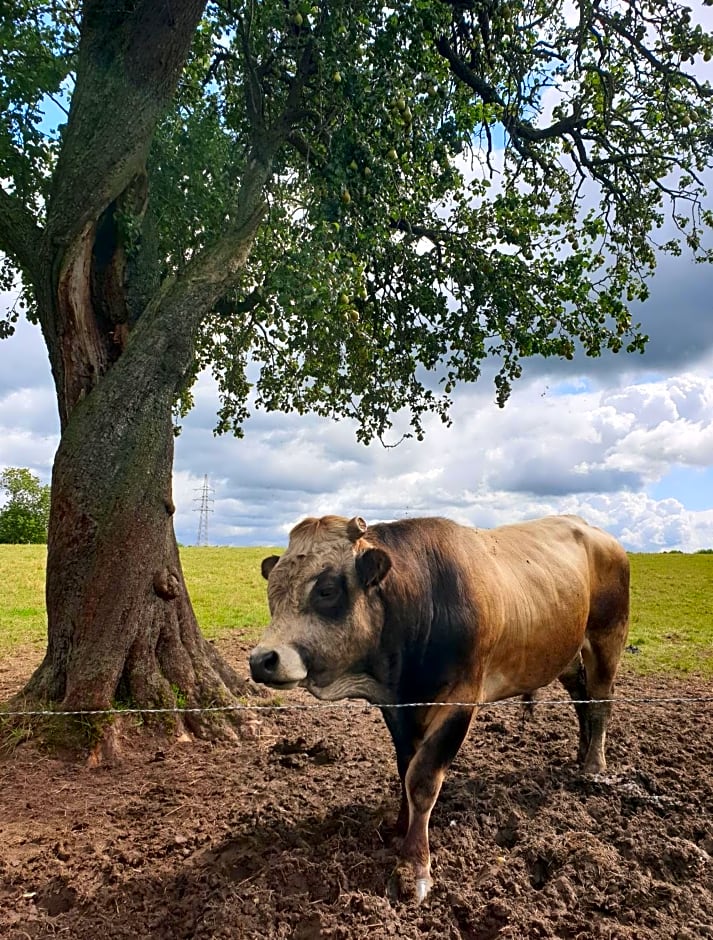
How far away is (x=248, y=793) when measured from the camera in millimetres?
6180

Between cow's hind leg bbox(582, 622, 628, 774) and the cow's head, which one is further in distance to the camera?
cow's hind leg bbox(582, 622, 628, 774)

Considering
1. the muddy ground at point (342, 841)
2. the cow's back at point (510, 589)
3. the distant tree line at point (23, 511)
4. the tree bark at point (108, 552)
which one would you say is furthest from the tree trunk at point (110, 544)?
the distant tree line at point (23, 511)

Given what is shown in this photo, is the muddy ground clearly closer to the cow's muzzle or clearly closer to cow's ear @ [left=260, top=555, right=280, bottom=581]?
the cow's muzzle

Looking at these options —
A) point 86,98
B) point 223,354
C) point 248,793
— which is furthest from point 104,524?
point 223,354

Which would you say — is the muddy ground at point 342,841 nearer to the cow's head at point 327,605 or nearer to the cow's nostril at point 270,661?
the cow's head at point 327,605

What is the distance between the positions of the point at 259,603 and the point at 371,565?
16.3 m

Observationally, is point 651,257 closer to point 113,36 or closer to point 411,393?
point 411,393

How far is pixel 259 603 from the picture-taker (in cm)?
2019

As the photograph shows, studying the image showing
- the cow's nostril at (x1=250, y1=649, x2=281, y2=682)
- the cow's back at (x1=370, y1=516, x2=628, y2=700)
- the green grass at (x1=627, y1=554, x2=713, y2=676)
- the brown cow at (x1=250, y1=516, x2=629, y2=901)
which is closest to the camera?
the cow's nostril at (x1=250, y1=649, x2=281, y2=682)

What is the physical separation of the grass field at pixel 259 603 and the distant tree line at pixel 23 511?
111 feet

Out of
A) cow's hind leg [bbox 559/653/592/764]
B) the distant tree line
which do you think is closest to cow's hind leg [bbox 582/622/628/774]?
cow's hind leg [bbox 559/653/592/764]

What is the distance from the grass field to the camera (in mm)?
14070

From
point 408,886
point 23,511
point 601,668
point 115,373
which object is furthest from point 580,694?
point 23,511

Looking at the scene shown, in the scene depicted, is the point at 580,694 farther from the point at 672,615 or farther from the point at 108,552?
the point at 672,615
